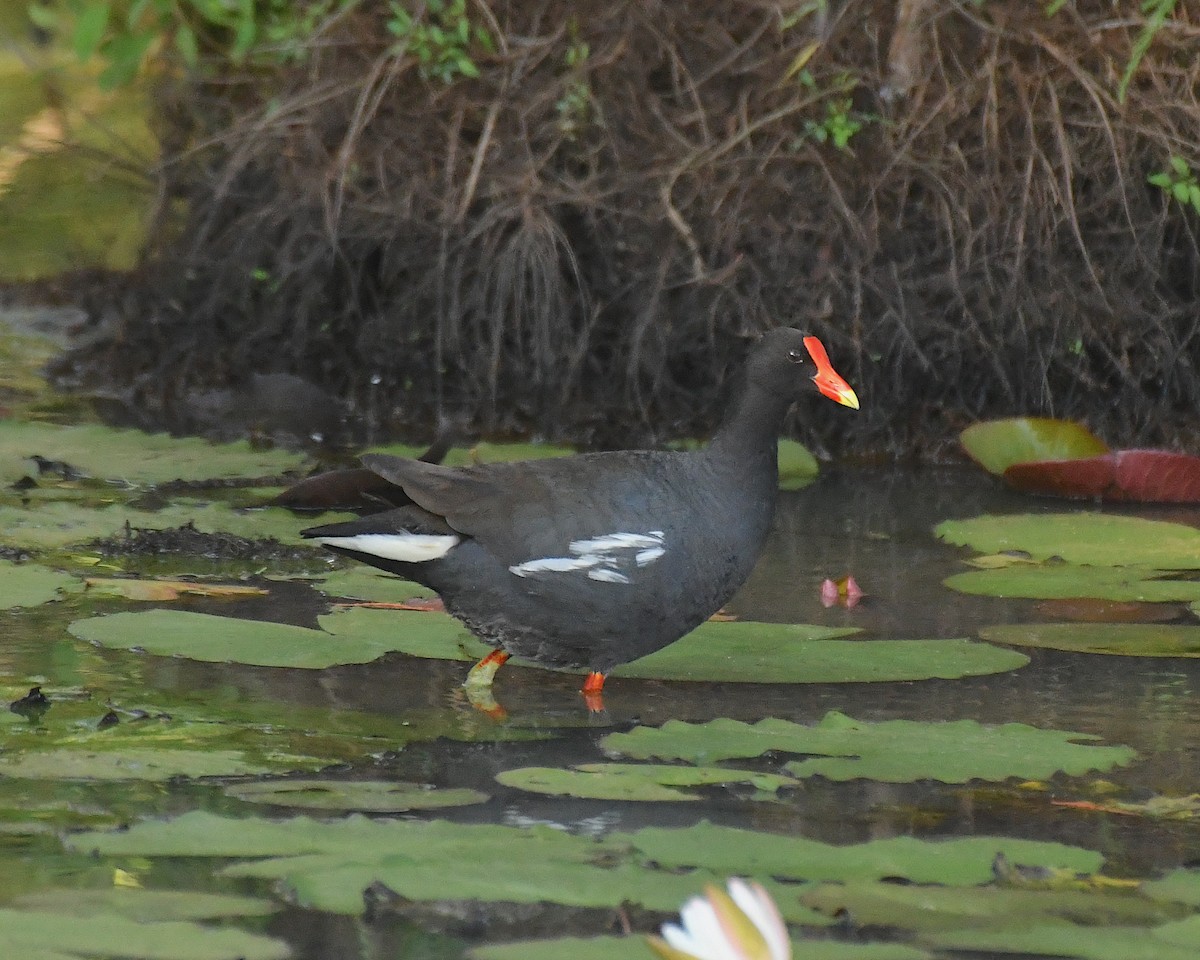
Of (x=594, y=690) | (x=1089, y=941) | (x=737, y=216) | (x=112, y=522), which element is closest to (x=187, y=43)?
(x=737, y=216)

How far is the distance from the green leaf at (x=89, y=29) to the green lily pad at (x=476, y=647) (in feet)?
11.9

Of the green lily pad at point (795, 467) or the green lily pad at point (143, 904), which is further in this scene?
the green lily pad at point (795, 467)

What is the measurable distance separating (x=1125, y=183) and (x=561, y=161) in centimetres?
198

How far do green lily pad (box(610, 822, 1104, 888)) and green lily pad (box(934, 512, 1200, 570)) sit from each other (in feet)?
7.09

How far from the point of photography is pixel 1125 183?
620 centimetres

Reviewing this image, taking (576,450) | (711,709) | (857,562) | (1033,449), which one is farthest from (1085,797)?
(576,450)

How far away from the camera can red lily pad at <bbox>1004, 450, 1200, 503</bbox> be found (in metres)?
5.20

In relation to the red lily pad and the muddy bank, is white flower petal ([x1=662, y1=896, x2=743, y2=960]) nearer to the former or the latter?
the red lily pad

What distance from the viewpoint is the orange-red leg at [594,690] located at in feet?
11.4

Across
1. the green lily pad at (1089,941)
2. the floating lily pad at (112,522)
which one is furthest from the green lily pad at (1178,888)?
the floating lily pad at (112,522)

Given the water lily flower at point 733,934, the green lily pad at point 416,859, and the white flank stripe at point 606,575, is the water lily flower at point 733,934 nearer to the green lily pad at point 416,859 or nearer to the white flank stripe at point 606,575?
the green lily pad at point 416,859

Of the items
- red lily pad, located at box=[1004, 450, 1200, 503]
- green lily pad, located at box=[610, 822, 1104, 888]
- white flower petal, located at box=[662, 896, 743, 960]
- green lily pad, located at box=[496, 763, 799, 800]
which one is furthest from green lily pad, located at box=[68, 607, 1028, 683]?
white flower petal, located at box=[662, 896, 743, 960]

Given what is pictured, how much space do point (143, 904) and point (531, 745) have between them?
3.81 feet

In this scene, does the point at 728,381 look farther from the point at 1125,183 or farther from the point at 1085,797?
the point at 1085,797
